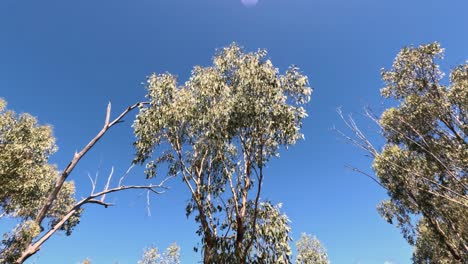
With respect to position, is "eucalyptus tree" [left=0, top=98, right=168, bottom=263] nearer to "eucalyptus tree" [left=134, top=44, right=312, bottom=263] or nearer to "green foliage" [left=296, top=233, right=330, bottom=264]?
"eucalyptus tree" [left=134, top=44, right=312, bottom=263]

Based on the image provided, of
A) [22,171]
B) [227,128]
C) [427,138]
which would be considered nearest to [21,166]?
[22,171]

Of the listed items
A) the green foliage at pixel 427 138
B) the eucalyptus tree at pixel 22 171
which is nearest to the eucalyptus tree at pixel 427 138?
the green foliage at pixel 427 138

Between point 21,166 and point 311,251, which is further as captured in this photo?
point 311,251

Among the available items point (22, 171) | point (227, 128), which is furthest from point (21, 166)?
point (227, 128)

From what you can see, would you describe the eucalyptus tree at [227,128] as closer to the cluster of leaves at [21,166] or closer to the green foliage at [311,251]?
the cluster of leaves at [21,166]

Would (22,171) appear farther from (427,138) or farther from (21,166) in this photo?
(427,138)

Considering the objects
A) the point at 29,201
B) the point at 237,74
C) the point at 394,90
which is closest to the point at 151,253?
the point at 29,201

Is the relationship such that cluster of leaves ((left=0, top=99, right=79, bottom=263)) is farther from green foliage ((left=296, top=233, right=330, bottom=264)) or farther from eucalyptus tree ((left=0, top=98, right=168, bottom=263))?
green foliage ((left=296, top=233, right=330, bottom=264))

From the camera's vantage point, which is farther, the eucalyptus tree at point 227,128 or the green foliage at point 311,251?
the green foliage at point 311,251

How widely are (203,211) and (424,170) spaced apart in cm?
1521

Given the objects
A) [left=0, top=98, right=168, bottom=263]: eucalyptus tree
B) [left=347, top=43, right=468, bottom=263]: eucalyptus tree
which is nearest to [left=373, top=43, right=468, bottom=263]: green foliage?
[left=347, top=43, right=468, bottom=263]: eucalyptus tree

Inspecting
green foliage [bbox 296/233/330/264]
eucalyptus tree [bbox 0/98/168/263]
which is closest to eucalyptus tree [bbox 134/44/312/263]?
eucalyptus tree [bbox 0/98/168/263]

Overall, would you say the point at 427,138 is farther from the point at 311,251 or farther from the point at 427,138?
the point at 311,251

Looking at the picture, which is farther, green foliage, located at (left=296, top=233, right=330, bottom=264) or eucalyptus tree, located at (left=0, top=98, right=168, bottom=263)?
green foliage, located at (left=296, top=233, right=330, bottom=264)
